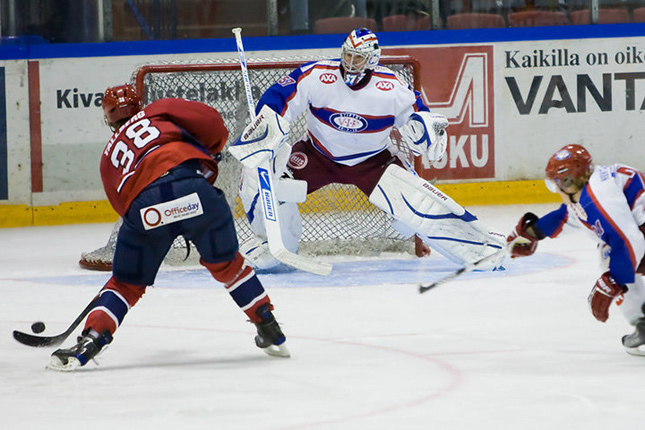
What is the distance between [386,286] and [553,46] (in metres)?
3.21

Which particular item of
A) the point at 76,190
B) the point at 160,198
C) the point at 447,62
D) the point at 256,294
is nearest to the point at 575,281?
the point at 256,294

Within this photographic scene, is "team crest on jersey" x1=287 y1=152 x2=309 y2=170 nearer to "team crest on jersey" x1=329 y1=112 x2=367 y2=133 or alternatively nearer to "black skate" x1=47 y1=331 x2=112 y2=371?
"team crest on jersey" x1=329 y1=112 x2=367 y2=133

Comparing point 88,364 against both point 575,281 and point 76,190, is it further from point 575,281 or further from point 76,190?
point 76,190

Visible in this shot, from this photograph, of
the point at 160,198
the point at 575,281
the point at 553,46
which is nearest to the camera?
the point at 160,198

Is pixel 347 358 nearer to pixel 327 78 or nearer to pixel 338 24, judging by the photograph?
pixel 327 78

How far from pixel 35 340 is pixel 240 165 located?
2.58m

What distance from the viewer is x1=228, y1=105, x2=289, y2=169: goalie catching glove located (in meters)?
4.77

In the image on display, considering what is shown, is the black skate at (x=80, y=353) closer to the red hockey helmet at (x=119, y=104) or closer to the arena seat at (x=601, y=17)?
the red hockey helmet at (x=119, y=104)

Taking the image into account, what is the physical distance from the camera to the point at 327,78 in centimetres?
495

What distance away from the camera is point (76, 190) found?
703 cm

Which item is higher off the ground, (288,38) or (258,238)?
(288,38)

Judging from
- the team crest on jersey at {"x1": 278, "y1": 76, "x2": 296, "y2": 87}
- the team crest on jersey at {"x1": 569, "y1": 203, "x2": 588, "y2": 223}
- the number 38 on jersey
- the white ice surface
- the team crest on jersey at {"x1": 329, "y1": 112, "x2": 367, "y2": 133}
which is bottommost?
the white ice surface

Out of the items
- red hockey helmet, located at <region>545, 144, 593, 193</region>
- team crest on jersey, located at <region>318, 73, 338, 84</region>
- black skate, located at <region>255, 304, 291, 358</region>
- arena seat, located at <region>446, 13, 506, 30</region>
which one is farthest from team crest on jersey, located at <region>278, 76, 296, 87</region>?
arena seat, located at <region>446, 13, 506, 30</region>

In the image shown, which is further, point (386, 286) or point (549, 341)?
point (386, 286)
